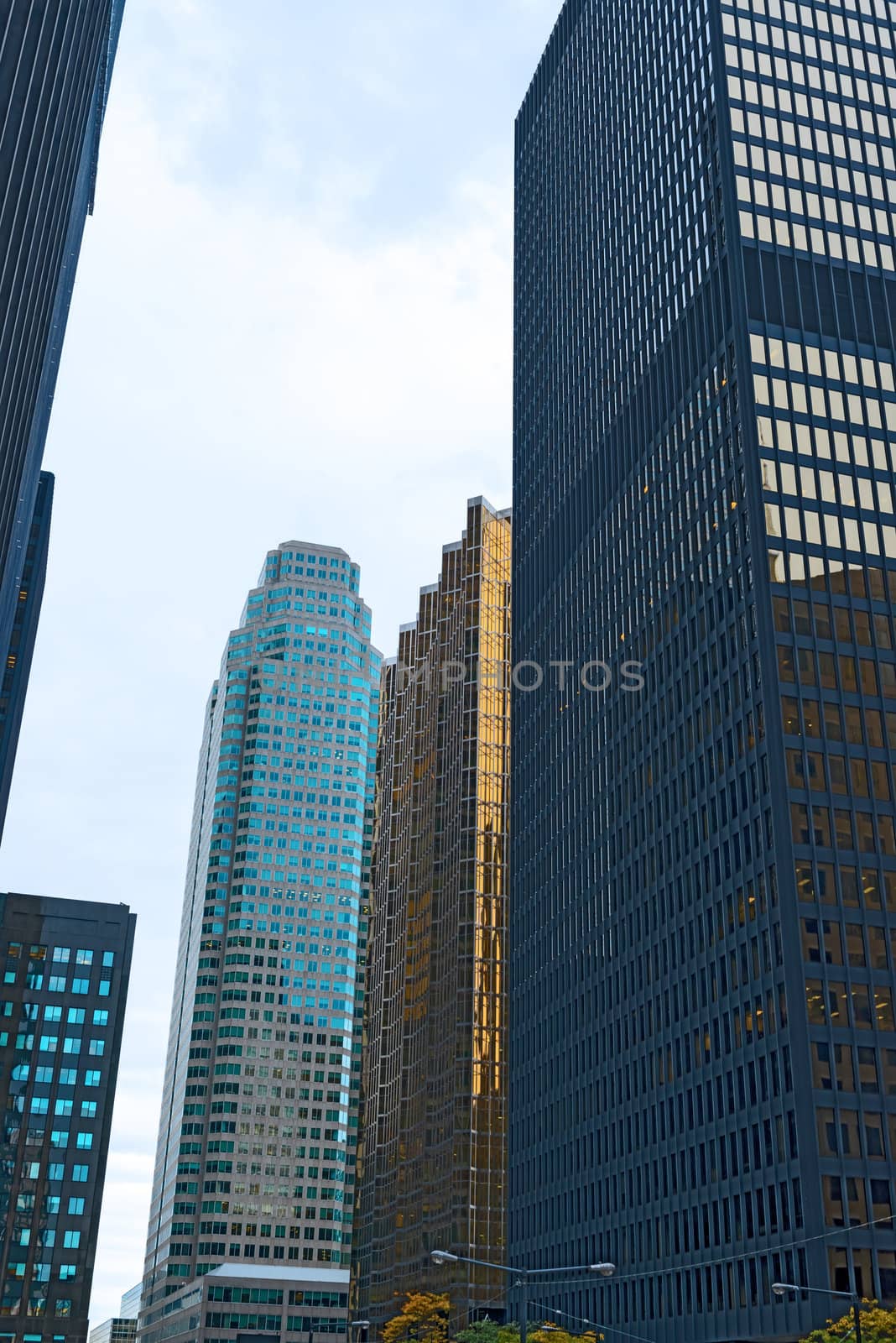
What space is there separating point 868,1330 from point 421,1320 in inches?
4208

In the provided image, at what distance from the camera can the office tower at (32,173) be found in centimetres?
5334

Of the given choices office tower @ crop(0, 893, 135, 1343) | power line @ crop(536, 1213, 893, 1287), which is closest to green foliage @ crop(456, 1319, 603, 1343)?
power line @ crop(536, 1213, 893, 1287)

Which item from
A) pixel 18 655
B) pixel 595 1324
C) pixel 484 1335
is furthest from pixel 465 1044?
pixel 18 655

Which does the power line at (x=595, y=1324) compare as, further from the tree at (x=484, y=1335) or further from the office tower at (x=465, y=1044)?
the office tower at (x=465, y=1044)

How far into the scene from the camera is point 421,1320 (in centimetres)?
16638

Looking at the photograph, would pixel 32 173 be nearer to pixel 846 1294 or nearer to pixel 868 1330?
pixel 846 1294

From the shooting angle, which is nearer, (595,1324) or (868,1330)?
(868,1330)

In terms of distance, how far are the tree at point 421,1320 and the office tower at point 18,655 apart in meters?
75.9

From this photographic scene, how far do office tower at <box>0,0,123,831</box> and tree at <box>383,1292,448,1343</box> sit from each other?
103 meters

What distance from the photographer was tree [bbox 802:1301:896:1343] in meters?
71.1

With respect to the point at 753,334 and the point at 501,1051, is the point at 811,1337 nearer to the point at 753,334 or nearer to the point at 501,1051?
the point at 753,334

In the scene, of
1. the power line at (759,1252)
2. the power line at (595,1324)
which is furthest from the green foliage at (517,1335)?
the power line at (759,1252)

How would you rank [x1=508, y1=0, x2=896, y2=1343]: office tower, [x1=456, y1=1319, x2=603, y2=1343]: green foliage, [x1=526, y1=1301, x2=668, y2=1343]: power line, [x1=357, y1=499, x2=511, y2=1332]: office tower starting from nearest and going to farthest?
1. [x1=508, y1=0, x2=896, y2=1343]: office tower
2. [x1=526, y1=1301, x2=668, y2=1343]: power line
3. [x1=456, y1=1319, x2=603, y2=1343]: green foliage
4. [x1=357, y1=499, x2=511, y2=1332]: office tower

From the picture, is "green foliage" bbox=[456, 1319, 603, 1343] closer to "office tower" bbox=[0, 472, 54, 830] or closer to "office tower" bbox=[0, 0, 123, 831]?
"office tower" bbox=[0, 0, 123, 831]
